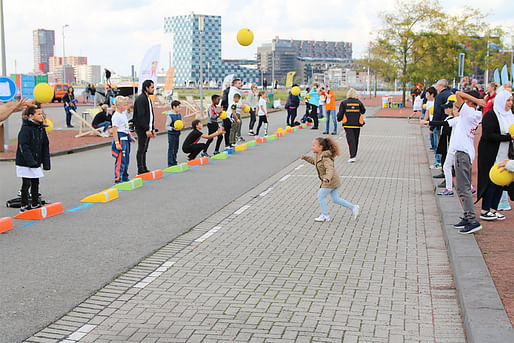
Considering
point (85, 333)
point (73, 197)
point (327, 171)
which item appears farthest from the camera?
point (73, 197)

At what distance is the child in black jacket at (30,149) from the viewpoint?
900 cm

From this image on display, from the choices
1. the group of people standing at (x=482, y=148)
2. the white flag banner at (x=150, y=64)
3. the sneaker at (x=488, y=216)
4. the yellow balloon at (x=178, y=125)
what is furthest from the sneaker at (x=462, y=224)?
the white flag banner at (x=150, y=64)

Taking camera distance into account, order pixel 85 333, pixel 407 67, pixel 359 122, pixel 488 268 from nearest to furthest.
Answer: pixel 85 333 → pixel 488 268 → pixel 359 122 → pixel 407 67

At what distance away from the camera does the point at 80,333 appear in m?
4.80

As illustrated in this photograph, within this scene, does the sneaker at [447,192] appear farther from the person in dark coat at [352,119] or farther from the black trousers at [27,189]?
the black trousers at [27,189]

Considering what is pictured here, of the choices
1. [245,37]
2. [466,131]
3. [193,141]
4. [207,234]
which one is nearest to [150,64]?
[245,37]

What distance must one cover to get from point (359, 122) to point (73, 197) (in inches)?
304

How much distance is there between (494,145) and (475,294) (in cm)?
347

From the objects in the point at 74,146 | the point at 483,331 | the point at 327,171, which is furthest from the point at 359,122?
the point at 483,331

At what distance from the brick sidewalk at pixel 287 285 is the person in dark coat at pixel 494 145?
0.80 m

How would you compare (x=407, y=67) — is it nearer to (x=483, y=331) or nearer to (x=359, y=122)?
(x=359, y=122)

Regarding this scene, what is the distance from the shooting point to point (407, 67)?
47.1 metres

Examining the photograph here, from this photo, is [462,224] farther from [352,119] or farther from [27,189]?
[352,119]

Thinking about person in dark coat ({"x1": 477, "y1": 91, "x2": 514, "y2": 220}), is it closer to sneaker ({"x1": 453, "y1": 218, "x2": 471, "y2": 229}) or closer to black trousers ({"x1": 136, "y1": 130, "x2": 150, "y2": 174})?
sneaker ({"x1": 453, "y1": 218, "x2": 471, "y2": 229})
